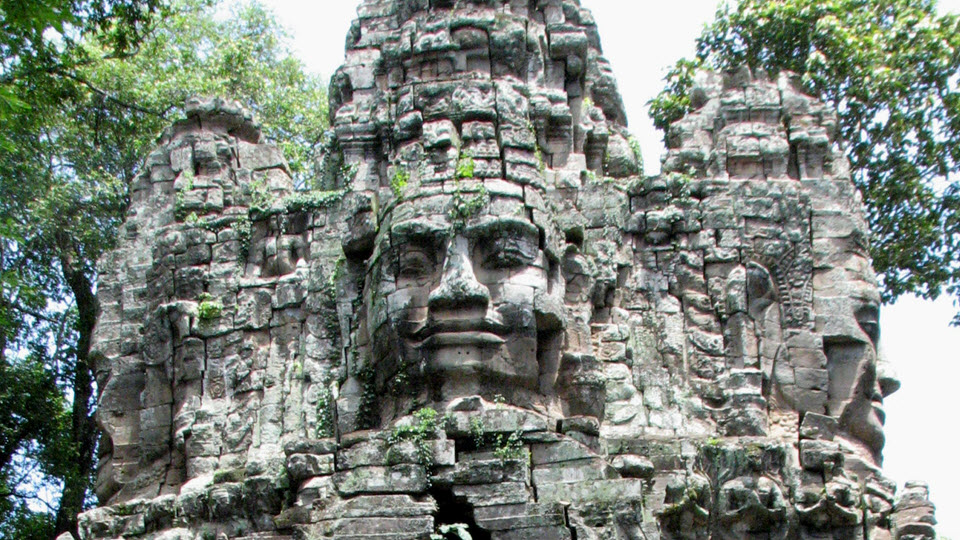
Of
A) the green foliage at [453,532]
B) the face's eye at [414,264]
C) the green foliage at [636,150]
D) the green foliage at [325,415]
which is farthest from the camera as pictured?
the green foliage at [636,150]

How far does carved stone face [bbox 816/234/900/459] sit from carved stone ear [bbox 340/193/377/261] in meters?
4.44

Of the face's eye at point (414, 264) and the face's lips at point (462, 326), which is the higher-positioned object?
the face's eye at point (414, 264)

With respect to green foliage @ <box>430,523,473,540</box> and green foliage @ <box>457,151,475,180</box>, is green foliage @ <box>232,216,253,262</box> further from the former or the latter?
green foliage @ <box>430,523,473,540</box>

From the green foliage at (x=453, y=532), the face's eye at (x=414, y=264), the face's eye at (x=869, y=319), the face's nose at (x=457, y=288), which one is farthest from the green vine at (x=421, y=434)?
the face's eye at (x=869, y=319)

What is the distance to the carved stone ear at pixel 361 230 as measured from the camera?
17.0 metres

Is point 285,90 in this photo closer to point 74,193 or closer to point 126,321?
point 74,193

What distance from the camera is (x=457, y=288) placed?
15.6 meters

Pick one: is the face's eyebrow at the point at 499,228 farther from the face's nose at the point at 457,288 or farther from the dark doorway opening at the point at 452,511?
the dark doorway opening at the point at 452,511

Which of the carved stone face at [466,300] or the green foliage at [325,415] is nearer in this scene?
the carved stone face at [466,300]

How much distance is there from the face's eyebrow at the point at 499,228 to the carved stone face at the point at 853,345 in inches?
131

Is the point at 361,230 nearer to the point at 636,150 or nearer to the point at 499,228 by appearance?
the point at 499,228

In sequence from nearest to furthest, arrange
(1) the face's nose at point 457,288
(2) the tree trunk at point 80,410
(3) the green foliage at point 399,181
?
(1) the face's nose at point 457,288, (3) the green foliage at point 399,181, (2) the tree trunk at point 80,410

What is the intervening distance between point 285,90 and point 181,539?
1193cm

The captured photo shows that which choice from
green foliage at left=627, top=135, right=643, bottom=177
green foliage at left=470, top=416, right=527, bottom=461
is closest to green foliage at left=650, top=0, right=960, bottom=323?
green foliage at left=627, top=135, right=643, bottom=177
